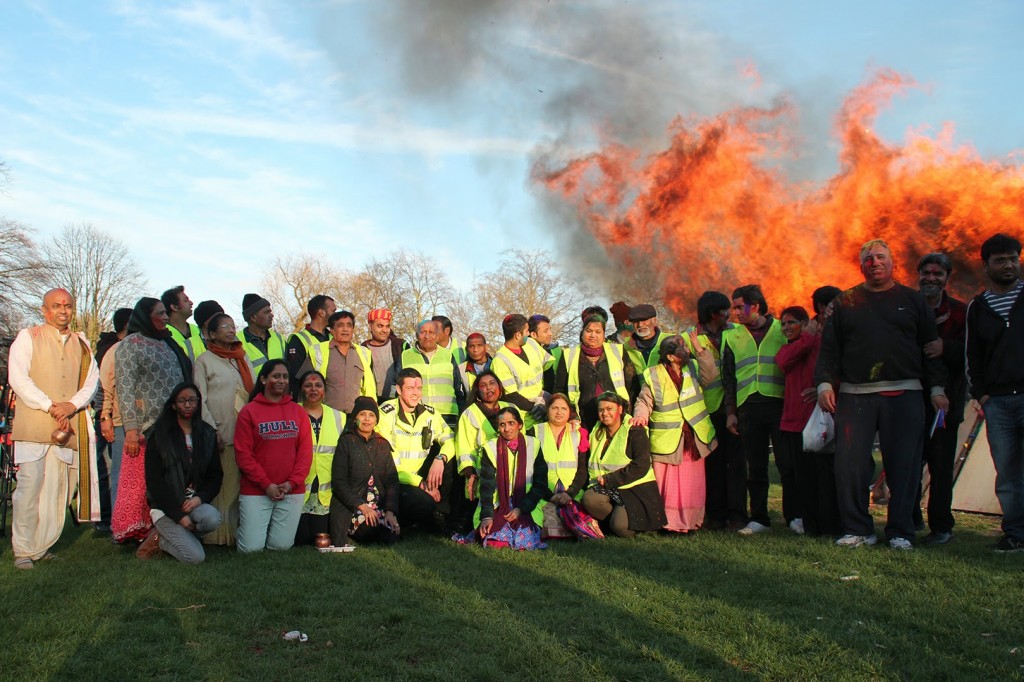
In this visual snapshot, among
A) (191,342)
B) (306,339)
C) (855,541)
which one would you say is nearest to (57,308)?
(191,342)

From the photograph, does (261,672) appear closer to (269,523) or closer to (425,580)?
(425,580)

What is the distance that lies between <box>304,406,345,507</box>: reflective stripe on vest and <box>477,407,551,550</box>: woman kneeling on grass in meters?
1.44

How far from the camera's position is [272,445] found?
24.1ft

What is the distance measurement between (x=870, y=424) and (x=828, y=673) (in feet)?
10.7

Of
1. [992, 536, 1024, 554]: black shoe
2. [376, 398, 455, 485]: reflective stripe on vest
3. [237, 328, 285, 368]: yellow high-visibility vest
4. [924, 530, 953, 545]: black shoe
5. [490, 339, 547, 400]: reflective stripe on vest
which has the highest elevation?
[237, 328, 285, 368]: yellow high-visibility vest

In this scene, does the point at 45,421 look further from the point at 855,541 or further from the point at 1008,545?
the point at 1008,545

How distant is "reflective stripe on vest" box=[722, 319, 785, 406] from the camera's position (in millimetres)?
7609

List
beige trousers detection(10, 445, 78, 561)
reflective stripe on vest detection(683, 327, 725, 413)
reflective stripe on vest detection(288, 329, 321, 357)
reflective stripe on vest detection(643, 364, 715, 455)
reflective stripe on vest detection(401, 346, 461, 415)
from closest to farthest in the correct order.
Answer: beige trousers detection(10, 445, 78, 561)
reflective stripe on vest detection(643, 364, 715, 455)
reflective stripe on vest detection(683, 327, 725, 413)
reflective stripe on vest detection(288, 329, 321, 357)
reflective stripe on vest detection(401, 346, 461, 415)

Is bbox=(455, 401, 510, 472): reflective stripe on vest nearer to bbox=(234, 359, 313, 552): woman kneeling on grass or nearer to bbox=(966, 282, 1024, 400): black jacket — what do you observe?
bbox=(234, 359, 313, 552): woman kneeling on grass

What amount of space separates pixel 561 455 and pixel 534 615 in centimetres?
300

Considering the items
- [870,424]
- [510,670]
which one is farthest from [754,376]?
[510,670]

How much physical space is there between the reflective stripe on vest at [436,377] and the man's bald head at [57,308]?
3207 mm

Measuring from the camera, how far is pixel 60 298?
716cm

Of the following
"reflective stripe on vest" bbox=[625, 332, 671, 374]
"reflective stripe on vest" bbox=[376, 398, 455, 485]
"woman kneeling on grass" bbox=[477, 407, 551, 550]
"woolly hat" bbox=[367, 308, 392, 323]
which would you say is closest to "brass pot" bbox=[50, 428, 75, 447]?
"reflective stripe on vest" bbox=[376, 398, 455, 485]
